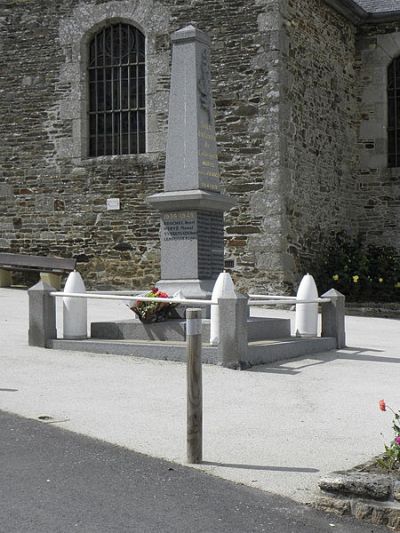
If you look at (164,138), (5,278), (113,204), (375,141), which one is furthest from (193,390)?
(375,141)

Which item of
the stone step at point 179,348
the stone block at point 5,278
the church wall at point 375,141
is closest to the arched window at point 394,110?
the church wall at point 375,141

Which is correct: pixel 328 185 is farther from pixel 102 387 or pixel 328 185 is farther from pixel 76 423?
pixel 76 423

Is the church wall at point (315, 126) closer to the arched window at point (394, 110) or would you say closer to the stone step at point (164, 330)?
the arched window at point (394, 110)

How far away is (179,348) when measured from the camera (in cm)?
898

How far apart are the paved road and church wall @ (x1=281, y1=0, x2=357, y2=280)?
11.0 metres

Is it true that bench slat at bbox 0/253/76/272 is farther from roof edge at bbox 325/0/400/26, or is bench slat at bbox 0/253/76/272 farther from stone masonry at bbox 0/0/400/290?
roof edge at bbox 325/0/400/26

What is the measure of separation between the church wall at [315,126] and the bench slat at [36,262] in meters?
4.24

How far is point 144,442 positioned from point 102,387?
1857mm

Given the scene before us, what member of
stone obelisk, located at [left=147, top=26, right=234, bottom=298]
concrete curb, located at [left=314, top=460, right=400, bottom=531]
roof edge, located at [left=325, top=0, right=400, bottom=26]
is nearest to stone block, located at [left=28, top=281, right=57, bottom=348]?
stone obelisk, located at [left=147, top=26, right=234, bottom=298]

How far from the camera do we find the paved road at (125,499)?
4289 millimetres

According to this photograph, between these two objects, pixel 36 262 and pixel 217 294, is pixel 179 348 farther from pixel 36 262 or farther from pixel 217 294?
pixel 36 262

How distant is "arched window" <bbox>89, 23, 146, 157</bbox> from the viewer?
674 inches

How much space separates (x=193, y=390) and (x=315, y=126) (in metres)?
12.9

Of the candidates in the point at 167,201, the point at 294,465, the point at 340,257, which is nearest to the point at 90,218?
the point at 340,257
